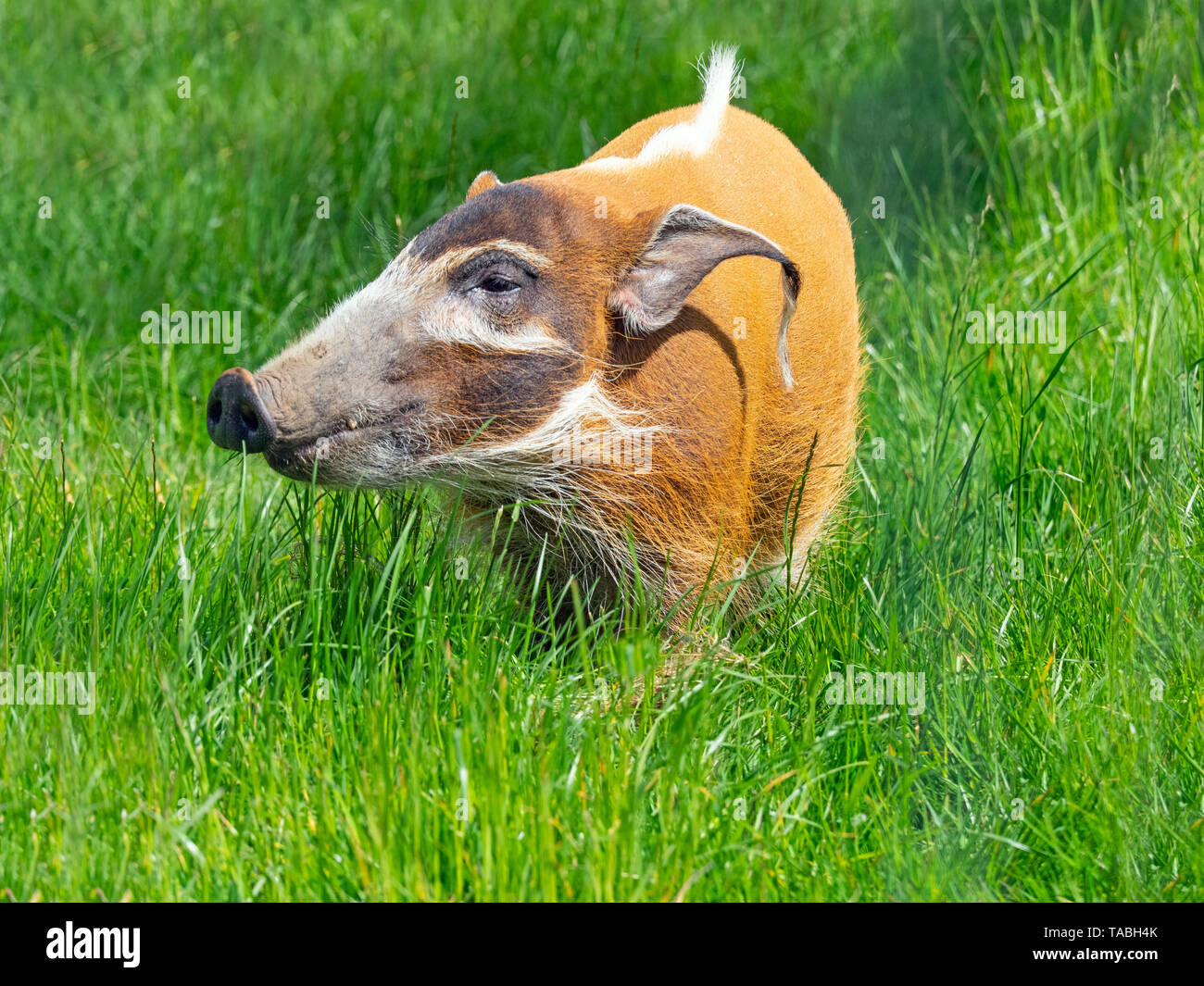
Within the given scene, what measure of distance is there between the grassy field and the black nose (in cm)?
33

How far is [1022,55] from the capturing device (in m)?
6.21

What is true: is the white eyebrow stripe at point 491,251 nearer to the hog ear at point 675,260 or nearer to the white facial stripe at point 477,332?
the white facial stripe at point 477,332

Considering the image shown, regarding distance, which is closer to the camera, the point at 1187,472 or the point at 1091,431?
the point at 1187,472

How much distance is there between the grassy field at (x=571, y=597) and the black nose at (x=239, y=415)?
0.33m

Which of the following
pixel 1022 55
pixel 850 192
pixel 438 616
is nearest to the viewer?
pixel 438 616

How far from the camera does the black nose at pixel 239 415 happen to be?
3377 millimetres

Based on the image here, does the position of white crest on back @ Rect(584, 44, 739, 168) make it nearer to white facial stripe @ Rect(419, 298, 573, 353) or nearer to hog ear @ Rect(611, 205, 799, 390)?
hog ear @ Rect(611, 205, 799, 390)

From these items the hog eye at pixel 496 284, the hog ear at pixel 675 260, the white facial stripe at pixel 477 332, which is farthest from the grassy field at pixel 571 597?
the hog ear at pixel 675 260

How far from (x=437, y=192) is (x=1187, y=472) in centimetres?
398

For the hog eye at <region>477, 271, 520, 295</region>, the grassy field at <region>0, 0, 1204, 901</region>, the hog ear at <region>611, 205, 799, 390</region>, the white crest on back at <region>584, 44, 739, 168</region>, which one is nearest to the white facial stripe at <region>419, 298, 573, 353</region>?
the hog eye at <region>477, 271, 520, 295</region>

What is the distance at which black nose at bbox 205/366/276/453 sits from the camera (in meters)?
3.38

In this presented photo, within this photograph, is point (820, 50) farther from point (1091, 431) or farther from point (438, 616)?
point (438, 616)

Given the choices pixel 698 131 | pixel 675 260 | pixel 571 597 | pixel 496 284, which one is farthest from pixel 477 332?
pixel 698 131
